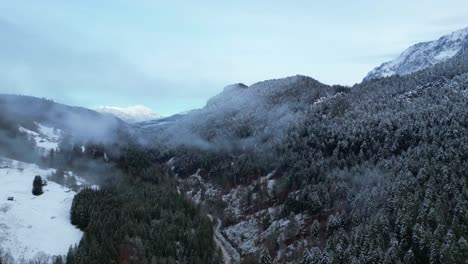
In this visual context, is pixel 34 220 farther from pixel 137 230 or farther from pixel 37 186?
pixel 137 230

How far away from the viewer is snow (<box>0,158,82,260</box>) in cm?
14888

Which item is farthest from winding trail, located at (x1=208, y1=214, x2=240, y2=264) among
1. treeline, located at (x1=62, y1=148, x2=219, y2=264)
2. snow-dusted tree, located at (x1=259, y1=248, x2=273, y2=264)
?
snow-dusted tree, located at (x1=259, y1=248, x2=273, y2=264)

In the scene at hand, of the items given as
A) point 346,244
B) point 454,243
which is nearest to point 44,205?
point 346,244

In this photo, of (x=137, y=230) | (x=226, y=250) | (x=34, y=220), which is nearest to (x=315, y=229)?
(x=226, y=250)

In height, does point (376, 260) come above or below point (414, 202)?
below

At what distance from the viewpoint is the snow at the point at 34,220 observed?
149 meters

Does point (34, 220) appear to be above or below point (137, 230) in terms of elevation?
above

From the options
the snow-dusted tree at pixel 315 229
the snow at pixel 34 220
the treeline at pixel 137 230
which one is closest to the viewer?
the treeline at pixel 137 230

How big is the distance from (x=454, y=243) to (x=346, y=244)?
3770 centimetres

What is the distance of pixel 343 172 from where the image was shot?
199125 millimetres

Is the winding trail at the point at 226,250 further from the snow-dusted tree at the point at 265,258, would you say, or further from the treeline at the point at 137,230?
the snow-dusted tree at the point at 265,258

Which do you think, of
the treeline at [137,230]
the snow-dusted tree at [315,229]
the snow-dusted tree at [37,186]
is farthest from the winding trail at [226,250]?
the snow-dusted tree at [37,186]

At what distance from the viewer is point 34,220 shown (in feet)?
544

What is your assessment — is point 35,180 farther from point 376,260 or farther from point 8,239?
point 376,260
